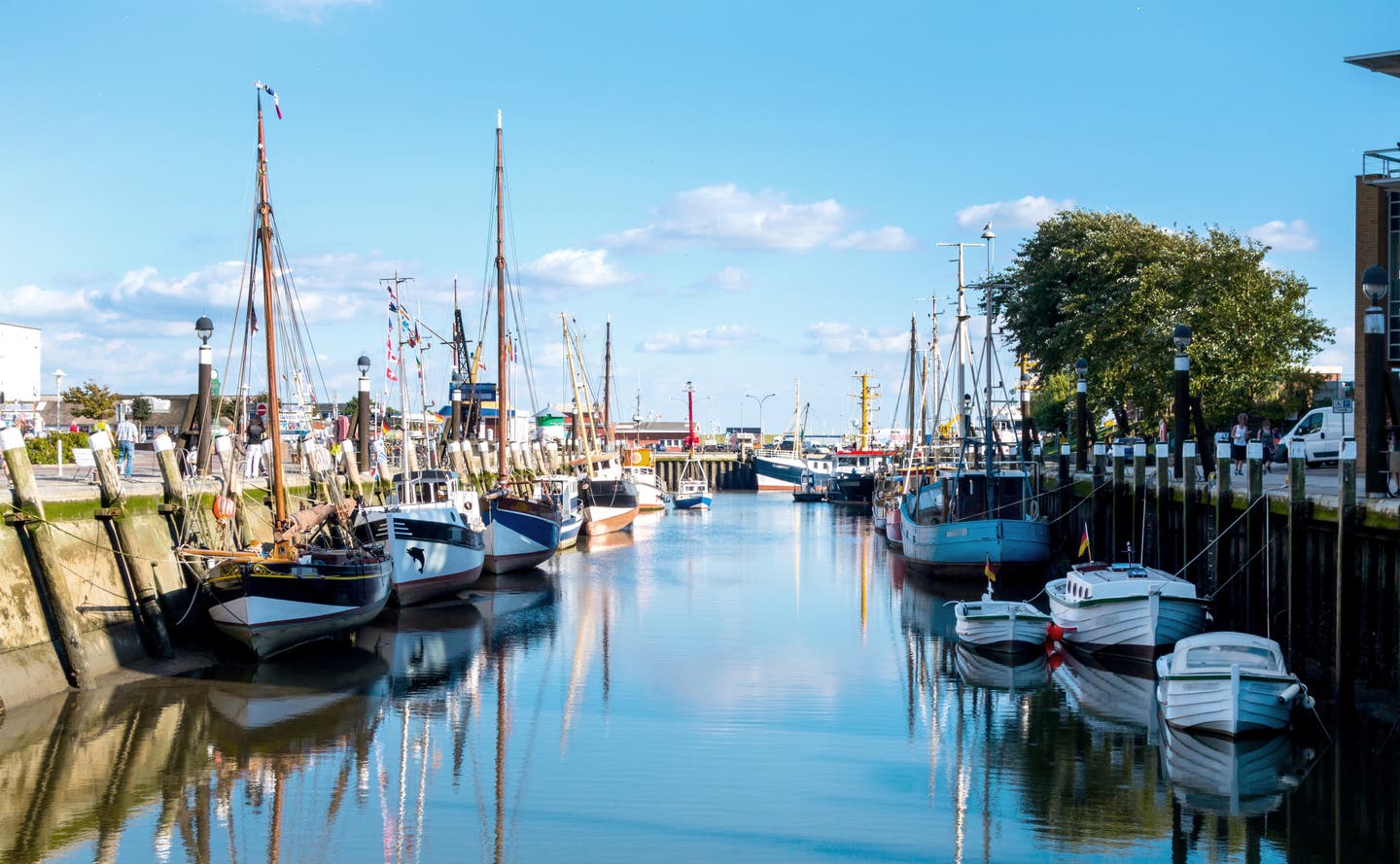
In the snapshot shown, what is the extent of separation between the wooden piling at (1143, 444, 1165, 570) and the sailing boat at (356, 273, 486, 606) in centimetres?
1832

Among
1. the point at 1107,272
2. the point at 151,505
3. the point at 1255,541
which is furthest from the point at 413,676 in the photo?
the point at 1107,272

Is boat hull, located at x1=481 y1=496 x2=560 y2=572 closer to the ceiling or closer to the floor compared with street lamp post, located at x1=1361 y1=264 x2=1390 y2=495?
closer to the floor

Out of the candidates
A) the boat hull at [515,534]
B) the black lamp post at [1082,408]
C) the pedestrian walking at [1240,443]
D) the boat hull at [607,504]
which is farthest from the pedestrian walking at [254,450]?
the pedestrian walking at [1240,443]

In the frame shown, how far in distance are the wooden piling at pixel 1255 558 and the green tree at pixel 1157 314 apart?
1841 cm

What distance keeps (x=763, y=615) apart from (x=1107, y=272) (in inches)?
972

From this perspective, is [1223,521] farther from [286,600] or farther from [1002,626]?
[286,600]

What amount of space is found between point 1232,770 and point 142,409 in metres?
61.7

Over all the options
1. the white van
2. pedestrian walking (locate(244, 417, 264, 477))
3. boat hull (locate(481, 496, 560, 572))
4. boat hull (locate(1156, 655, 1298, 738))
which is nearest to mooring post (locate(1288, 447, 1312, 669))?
boat hull (locate(1156, 655, 1298, 738))

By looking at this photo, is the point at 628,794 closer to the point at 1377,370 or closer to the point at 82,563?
the point at 82,563

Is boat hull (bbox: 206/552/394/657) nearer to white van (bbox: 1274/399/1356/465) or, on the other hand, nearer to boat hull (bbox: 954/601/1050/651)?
boat hull (bbox: 954/601/1050/651)

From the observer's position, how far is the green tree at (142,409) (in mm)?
66375

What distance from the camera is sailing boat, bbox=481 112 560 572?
41.9m

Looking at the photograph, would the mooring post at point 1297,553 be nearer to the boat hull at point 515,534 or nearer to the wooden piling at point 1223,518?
the wooden piling at point 1223,518

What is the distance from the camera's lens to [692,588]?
42000 millimetres
